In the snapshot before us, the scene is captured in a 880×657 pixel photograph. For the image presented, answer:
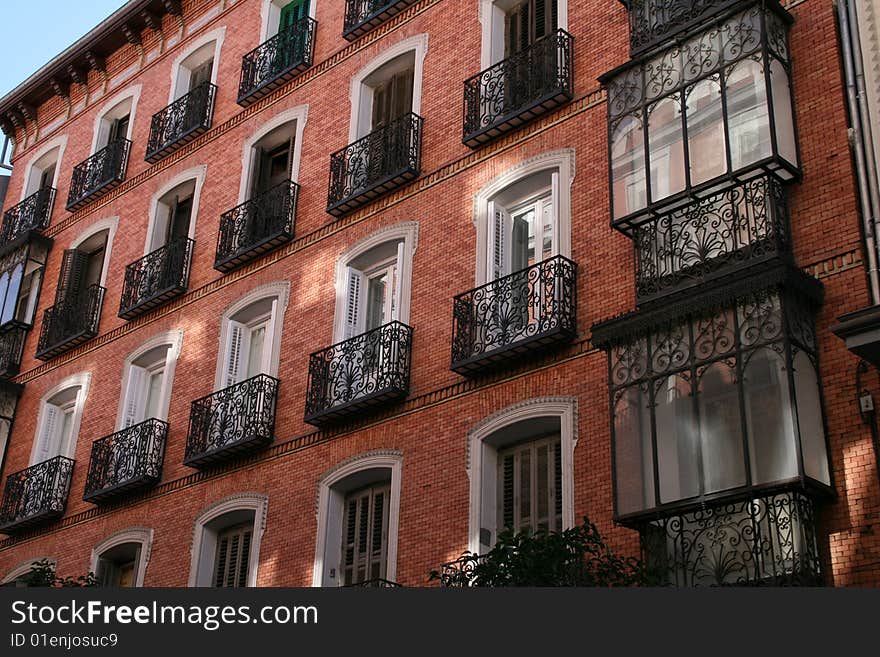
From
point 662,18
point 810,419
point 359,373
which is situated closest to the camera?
point 810,419

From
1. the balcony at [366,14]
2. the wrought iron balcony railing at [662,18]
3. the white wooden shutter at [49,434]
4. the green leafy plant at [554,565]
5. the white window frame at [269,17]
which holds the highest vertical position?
the white window frame at [269,17]

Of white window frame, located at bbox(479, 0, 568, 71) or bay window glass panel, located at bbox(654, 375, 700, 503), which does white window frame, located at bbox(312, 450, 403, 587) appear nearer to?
bay window glass panel, located at bbox(654, 375, 700, 503)

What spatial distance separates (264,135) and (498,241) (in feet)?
22.1

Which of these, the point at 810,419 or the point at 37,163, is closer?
the point at 810,419

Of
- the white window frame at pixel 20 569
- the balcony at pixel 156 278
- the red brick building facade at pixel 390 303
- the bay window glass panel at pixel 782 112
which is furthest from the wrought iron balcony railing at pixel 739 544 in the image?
the white window frame at pixel 20 569

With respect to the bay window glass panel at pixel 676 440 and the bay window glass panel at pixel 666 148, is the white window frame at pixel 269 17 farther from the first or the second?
the bay window glass panel at pixel 676 440

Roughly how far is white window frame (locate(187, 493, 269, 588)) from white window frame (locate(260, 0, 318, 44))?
9078mm

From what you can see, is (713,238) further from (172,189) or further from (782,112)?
(172,189)

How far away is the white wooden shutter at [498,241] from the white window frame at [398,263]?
1388mm

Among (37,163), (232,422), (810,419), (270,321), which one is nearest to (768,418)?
(810,419)

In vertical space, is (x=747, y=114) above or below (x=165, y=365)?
below

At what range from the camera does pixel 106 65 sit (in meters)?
28.7

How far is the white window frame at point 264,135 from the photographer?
866 inches

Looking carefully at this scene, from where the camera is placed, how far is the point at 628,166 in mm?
15812
